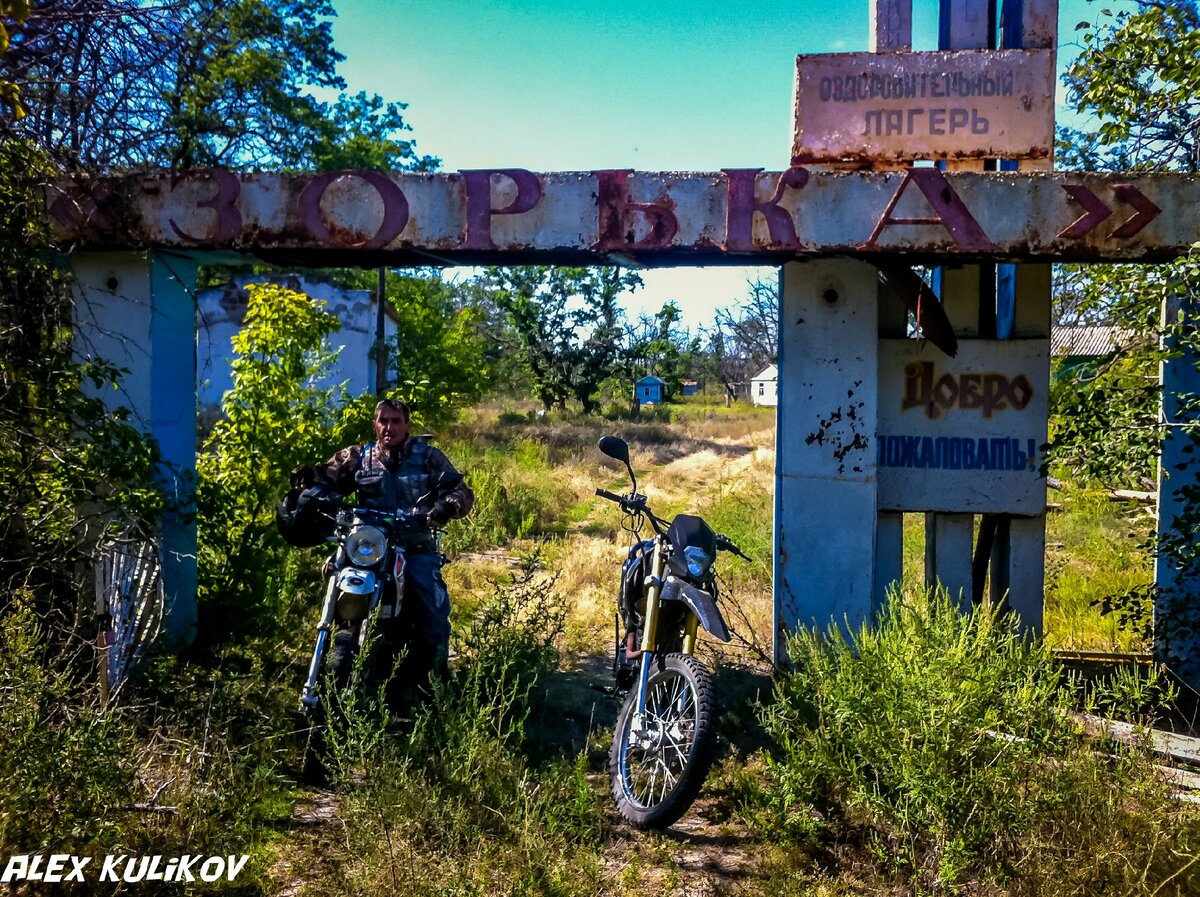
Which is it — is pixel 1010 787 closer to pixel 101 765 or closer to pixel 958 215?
pixel 958 215

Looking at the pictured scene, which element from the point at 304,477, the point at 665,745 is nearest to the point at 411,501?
the point at 304,477

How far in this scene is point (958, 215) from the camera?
4.70 m

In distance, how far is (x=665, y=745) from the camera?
375 centimetres

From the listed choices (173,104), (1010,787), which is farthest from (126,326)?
(1010,787)

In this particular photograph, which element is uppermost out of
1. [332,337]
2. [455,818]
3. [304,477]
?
[332,337]

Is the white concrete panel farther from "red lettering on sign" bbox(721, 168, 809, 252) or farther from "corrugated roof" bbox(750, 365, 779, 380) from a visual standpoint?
"corrugated roof" bbox(750, 365, 779, 380)

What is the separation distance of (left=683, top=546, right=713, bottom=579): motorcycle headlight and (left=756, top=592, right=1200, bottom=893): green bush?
2.09ft

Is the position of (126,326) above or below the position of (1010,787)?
above

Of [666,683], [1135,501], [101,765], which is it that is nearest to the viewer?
[101,765]

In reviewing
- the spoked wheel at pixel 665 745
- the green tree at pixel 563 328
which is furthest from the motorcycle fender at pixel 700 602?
the green tree at pixel 563 328

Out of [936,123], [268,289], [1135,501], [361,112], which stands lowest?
[1135,501]

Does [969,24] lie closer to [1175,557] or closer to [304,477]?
[1175,557]

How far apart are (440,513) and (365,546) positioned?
39 cm

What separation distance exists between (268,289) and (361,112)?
19.2 meters
